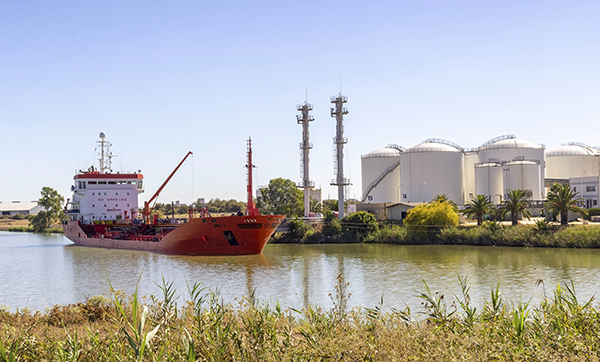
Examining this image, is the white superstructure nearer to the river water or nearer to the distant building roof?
the river water

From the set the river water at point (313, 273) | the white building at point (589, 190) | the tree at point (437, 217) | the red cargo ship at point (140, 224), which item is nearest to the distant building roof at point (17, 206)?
the red cargo ship at point (140, 224)

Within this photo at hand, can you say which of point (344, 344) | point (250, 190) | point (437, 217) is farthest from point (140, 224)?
point (344, 344)

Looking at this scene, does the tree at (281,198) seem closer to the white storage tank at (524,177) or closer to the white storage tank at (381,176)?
the white storage tank at (381,176)

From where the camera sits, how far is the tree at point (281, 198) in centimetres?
6556

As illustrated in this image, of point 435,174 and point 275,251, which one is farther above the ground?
point 435,174

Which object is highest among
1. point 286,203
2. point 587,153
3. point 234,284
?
point 587,153

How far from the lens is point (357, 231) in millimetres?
52375

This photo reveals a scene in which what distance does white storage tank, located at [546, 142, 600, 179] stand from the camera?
7181 centimetres

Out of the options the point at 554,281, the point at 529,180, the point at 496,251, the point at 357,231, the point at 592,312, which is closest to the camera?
the point at 592,312

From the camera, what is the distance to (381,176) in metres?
72.4

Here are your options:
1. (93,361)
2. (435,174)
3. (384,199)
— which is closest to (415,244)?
(435,174)

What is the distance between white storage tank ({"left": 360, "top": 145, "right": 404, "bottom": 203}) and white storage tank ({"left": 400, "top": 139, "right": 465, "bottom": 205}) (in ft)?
15.5

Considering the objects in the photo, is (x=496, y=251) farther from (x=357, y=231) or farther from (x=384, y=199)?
(x=384, y=199)

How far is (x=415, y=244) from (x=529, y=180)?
68.7 ft
